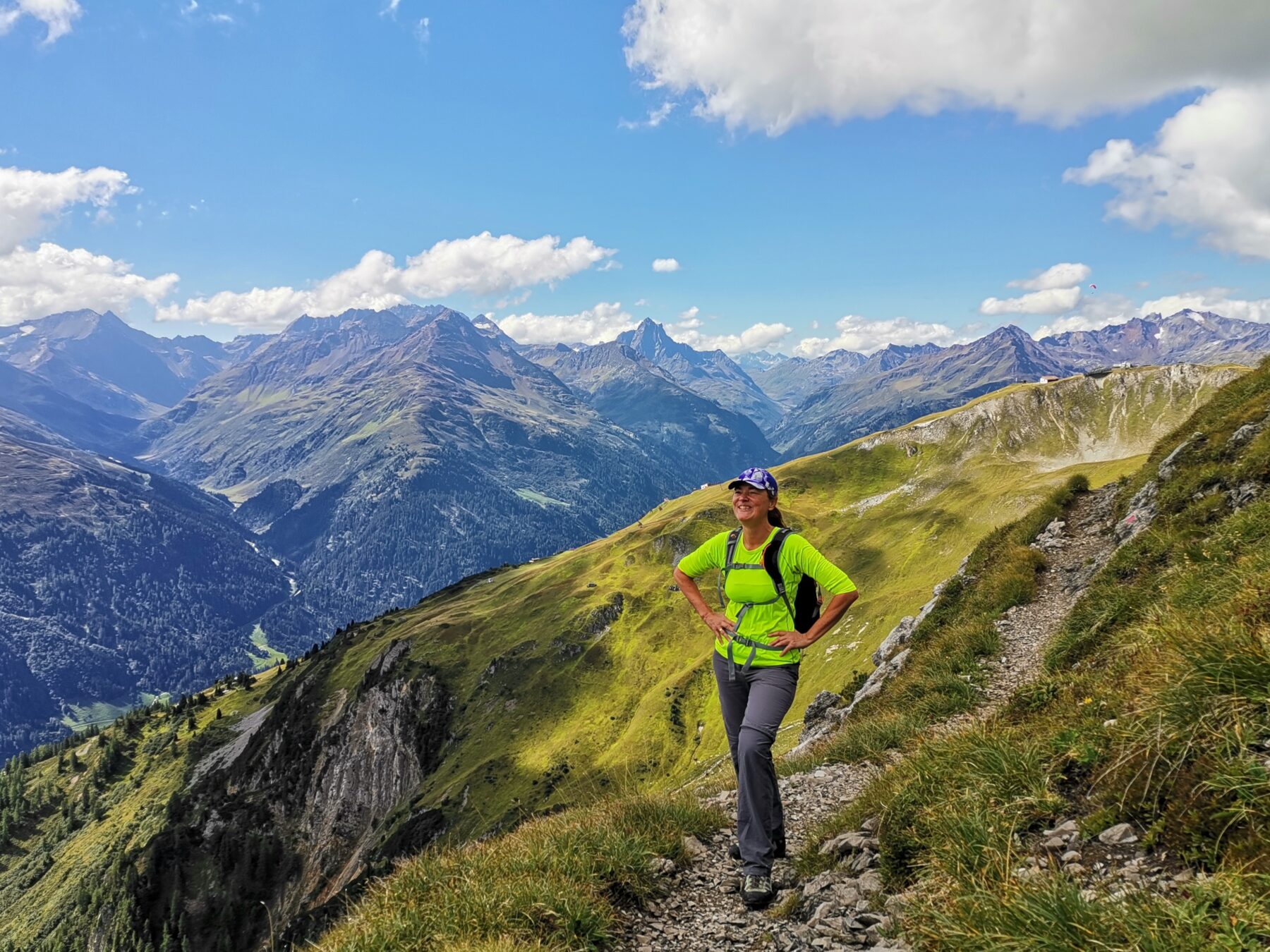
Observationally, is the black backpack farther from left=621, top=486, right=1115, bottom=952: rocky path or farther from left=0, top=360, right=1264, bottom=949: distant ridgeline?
left=0, top=360, right=1264, bottom=949: distant ridgeline

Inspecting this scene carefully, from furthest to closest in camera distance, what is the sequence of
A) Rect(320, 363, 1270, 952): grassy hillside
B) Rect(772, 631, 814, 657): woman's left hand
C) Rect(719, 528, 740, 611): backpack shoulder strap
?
Rect(719, 528, 740, 611): backpack shoulder strap < Rect(772, 631, 814, 657): woman's left hand < Rect(320, 363, 1270, 952): grassy hillside

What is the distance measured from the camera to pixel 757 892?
7.57 meters

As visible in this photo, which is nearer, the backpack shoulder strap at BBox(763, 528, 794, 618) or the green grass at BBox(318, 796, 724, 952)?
the green grass at BBox(318, 796, 724, 952)

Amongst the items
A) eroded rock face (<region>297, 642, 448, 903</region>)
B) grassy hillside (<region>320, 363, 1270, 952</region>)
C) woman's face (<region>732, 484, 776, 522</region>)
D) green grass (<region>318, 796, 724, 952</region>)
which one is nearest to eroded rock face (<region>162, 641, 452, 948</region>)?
eroded rock face (<region>297, 642, 448, 903</region>)

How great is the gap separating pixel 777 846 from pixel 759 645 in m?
2.95

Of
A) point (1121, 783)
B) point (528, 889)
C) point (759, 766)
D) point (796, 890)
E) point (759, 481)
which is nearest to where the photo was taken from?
point (1121, 783)

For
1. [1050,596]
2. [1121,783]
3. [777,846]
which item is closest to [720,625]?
[777,846]

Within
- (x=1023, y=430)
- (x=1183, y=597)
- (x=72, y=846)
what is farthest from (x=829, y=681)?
(x=72, y=846)

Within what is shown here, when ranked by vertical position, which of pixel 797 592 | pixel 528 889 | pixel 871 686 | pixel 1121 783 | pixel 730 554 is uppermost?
pixel 730 554

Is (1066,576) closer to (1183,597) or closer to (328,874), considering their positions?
(1183,597)

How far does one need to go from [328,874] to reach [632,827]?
15651cm

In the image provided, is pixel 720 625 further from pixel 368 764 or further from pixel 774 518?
pixel 368 764

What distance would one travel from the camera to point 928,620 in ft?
77.5

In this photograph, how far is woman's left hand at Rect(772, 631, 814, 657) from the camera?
824cm
